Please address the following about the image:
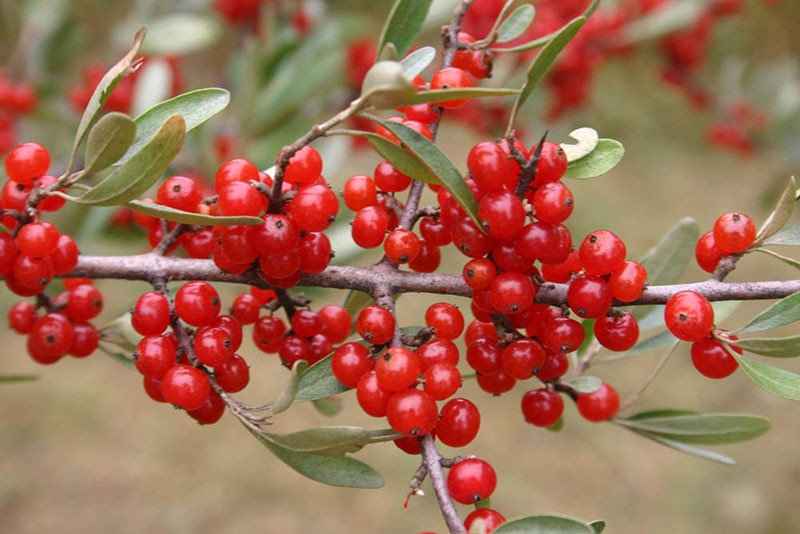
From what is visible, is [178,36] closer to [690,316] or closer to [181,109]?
[181,109]

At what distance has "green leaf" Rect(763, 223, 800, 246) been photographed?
80cm

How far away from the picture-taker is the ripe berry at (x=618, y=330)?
0.81 m

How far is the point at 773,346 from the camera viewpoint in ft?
2.62

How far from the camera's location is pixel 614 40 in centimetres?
206

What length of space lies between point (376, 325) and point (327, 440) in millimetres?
125

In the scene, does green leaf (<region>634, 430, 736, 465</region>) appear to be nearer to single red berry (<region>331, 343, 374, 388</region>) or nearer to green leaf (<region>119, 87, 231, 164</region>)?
single red berry (<region>331, 343, 374, 388</region>)

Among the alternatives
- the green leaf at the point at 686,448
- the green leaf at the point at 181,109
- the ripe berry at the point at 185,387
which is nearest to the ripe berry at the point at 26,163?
the green leaf at the point at 181,109

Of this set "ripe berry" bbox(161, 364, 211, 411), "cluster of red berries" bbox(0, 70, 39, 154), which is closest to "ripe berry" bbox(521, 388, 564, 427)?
"ripe berry" bbox(161, 364, 211, 411)

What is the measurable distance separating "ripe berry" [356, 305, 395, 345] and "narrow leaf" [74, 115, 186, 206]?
0.25 metres

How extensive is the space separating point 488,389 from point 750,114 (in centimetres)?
181

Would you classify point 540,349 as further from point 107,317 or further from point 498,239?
point 107,317

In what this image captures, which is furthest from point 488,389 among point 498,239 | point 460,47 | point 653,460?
point 653,460

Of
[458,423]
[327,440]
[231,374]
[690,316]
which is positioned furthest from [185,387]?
[690,316]

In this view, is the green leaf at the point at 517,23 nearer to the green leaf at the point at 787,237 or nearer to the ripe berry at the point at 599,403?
the green leaf at the point at 787,237
